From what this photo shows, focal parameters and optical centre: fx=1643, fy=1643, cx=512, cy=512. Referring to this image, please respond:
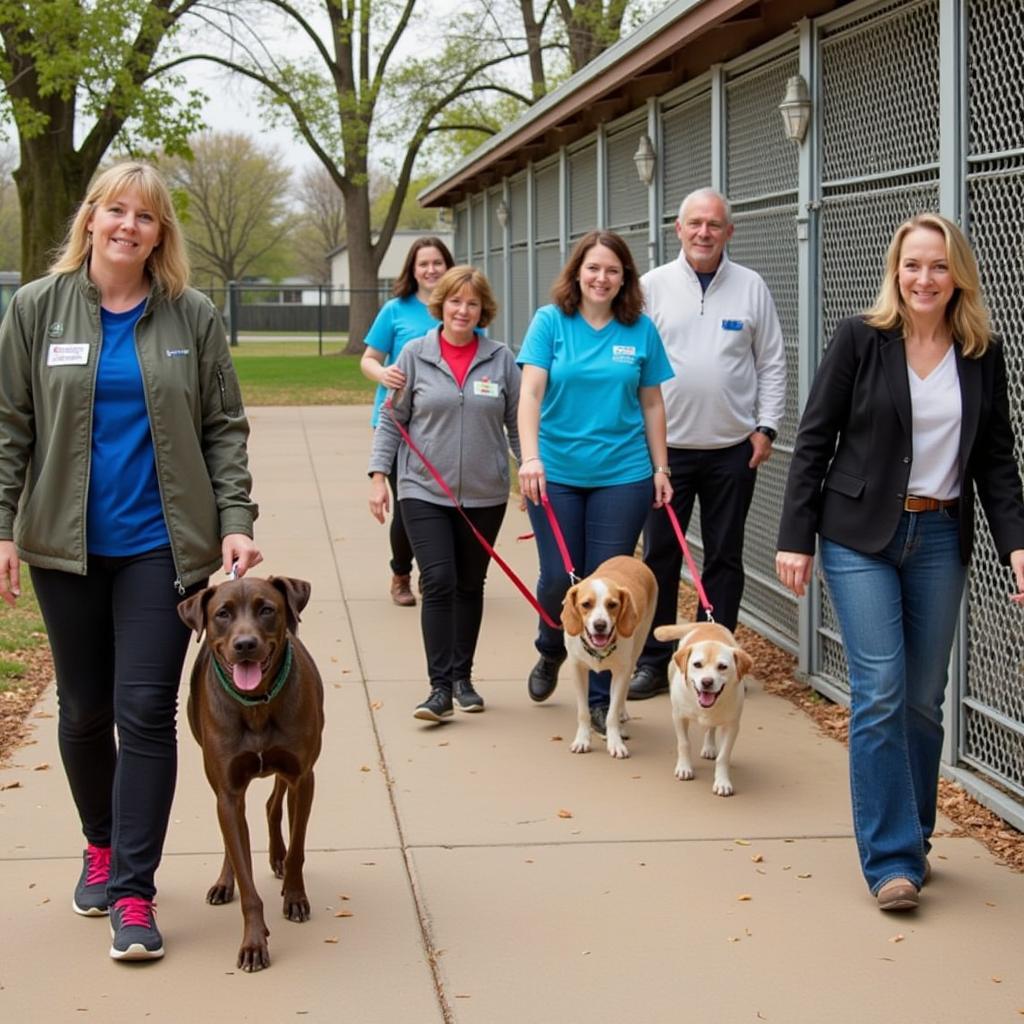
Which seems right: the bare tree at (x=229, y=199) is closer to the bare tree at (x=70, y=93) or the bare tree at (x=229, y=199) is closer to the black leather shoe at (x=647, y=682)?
the bare tree at (x=70, y=93)

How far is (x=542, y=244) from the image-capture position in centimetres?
1666

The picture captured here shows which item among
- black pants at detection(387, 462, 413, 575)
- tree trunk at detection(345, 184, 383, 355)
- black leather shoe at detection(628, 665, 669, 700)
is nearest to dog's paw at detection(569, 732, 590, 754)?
black leather shoe at detection(628, 665, 669, 700)

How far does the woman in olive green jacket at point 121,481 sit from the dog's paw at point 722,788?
7.45 feet

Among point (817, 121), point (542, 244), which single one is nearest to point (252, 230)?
point (542, 244)

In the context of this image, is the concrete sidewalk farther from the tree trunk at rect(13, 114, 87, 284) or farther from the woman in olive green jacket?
the tree trunk at rect(13, 114, 87, 284)

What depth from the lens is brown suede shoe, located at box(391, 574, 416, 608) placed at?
9805mm

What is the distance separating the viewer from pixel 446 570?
7066 millimetres

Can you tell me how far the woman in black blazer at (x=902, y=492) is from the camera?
477 centimetres

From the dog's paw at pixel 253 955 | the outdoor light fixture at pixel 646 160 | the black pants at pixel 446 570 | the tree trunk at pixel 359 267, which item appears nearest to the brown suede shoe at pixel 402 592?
the black pants at pixel 446 570

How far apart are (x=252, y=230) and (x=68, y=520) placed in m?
82.0

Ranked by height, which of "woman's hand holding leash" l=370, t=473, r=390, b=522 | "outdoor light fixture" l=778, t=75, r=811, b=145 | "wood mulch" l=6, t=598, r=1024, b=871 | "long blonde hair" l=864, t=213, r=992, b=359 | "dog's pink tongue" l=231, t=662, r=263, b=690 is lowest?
"wood mulch" l=6, t=598, r=1024, b=871

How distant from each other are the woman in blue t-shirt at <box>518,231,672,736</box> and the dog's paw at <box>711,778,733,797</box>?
102 cm

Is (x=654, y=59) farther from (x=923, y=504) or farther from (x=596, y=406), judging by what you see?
(x=923, y=504)

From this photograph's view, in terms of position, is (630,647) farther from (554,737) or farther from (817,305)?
(817,305)
